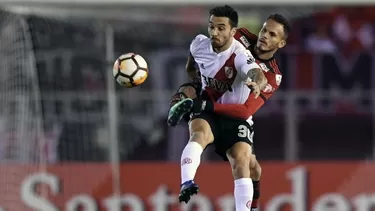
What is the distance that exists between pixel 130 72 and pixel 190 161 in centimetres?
83

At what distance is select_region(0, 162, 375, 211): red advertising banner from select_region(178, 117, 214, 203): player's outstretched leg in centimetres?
381

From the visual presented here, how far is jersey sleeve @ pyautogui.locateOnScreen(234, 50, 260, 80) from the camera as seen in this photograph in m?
9.67

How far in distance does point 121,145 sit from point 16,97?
6.60 ft

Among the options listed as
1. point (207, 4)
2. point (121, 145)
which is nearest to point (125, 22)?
point (121, 145)

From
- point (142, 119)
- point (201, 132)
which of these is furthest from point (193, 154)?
point (142, 119)

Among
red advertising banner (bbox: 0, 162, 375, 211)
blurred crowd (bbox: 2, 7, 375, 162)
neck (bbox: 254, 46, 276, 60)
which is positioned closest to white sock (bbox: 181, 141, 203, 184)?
neck (bbox: 254, 46, 276, 60)

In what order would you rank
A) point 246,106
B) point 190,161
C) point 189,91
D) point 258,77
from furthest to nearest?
point 189,91, point 246,106, point 190,161, point 258,77

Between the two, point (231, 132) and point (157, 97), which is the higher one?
point (157, 97)

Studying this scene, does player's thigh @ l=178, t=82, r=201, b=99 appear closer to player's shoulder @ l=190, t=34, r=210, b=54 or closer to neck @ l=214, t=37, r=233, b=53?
player's shoulder @ l=190, t=34, r=210, b=54

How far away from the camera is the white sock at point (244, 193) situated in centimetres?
996

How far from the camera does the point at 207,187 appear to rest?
45.5 ft

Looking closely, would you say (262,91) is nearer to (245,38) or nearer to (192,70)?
(245,38)

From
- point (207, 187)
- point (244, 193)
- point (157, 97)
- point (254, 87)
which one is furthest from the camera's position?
point (157, 97)

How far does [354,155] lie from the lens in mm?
15508
